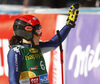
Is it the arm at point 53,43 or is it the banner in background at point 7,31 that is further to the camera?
the banner in background at point 7,31

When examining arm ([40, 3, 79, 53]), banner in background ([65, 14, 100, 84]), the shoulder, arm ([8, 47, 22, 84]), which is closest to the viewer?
arm ([8, 47, 22, 84])

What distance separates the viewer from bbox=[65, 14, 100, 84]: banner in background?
16.9ft

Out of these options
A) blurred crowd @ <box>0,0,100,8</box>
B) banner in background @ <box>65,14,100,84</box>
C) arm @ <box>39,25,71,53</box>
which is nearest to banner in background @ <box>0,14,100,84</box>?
banner in background @ <box>65,14,100,84</box>

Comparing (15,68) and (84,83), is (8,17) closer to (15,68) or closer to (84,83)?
(84,83)

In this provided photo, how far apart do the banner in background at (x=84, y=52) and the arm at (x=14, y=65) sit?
1995 millimetres

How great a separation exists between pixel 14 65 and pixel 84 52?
2.14 m

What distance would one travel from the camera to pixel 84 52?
17.4ft

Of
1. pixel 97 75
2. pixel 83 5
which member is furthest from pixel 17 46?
pixel 83 5

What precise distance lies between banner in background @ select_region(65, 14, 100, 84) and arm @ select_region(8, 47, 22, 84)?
6.55 feet

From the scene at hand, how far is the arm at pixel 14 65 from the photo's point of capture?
3404mm

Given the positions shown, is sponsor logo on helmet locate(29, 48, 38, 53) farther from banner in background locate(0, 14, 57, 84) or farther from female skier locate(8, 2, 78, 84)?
banner in background locate(0, 14, 57, 84)

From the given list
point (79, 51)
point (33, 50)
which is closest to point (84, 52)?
point (79, 51)

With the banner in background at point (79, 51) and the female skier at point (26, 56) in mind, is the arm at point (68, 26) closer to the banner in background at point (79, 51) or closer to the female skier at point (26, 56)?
the female skier at point (26, 56)

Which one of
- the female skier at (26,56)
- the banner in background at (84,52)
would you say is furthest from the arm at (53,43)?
the banner in background at (84,52)
